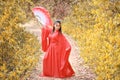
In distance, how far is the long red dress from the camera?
28.0 ft

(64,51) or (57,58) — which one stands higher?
(64,51)

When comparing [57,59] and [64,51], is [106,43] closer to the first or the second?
[64,51]

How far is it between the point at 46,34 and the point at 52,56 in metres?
1.41

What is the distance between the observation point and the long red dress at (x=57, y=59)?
8547 mm

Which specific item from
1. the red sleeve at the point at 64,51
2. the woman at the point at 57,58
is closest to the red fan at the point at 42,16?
the woman at the point at 57,58

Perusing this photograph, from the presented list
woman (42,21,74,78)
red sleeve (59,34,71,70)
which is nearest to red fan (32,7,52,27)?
woman (42,21,74,78)

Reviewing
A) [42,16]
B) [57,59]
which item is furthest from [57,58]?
[42,16]

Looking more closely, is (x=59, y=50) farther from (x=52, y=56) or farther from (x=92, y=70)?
(x=92, y=70)

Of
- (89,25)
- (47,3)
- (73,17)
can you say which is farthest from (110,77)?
(47,3)

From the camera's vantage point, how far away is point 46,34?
9.88 m

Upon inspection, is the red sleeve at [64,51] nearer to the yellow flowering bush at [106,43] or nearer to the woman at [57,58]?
the woman at [57,58]

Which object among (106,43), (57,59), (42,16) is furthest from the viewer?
(42,16)

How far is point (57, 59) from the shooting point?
860cm

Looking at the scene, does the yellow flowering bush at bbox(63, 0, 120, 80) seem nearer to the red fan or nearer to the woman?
the woman
